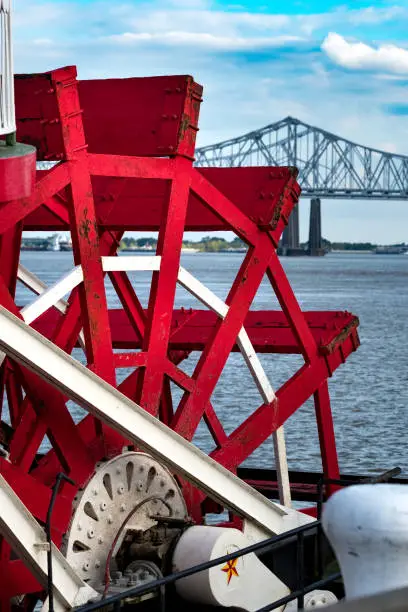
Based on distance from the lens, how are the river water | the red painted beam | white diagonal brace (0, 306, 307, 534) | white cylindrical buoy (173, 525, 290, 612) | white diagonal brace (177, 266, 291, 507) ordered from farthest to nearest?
1. the river water
2. the red painted beam
3. white diagonal brace (177, 266, 291, 507)
4. white cylindrical buoy (173, 525, 290, 612)
5. white diagonal brace (0, 306, 307, 534)

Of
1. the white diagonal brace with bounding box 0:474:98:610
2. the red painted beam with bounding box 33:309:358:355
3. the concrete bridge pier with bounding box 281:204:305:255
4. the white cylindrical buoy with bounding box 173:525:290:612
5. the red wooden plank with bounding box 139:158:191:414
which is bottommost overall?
the concrete bridge pier with bounding box 281:204:305:255

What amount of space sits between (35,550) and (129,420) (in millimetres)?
692

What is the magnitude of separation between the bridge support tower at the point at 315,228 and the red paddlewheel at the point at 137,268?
86.6 metres

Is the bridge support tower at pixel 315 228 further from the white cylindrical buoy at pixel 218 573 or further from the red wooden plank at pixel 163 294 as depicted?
the white cylindrical buoy at pixel 218 573

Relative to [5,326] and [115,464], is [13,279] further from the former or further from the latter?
[5,326]

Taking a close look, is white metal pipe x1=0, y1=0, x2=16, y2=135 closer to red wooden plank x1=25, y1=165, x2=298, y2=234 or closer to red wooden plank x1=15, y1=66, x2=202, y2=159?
red wooden plank x1=15, y1=66, x2=202, y2=159

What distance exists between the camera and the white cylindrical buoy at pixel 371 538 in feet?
6.73

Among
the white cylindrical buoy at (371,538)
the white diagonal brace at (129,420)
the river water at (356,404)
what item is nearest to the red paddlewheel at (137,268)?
the white diagonal brace at (129,420)

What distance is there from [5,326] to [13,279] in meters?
2.18

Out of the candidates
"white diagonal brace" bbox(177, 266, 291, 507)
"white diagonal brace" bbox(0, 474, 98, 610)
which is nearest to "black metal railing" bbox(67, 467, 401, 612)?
"white diagonal brace" bbox(0, 474, 98, 610)

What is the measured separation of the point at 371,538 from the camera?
6.75 feet

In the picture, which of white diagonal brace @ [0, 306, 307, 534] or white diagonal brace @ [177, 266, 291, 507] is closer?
white diagonal brace @ [0, 306, 307, 534]

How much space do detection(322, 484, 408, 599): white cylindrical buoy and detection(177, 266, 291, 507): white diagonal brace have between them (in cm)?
436

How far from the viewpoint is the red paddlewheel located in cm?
592
